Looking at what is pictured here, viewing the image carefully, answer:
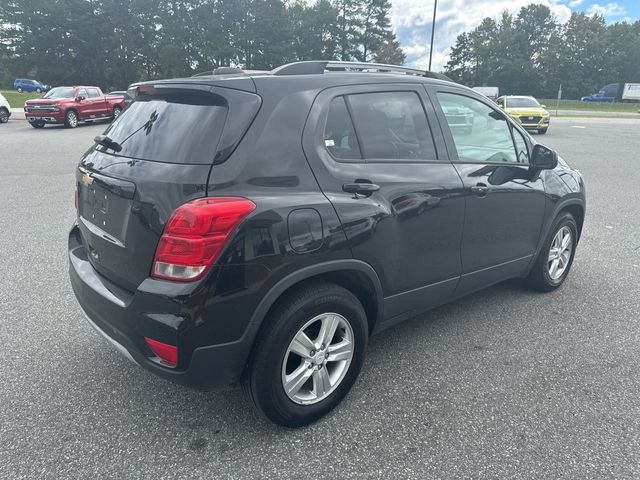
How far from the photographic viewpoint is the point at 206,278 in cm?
201

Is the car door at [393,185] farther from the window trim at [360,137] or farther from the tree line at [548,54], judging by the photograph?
the tree line at [548,54]

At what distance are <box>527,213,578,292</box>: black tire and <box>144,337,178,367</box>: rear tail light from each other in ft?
10.3

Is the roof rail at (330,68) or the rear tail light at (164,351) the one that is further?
the roof rail at (330,68)

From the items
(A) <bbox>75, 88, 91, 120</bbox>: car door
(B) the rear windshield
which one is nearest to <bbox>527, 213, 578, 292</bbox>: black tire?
(B) the rear windshield

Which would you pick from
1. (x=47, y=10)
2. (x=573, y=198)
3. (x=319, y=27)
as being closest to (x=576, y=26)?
(x=319, y=27)

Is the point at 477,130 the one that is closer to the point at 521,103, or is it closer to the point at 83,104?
the point at 83,104

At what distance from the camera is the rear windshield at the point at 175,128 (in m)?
→ 2.16

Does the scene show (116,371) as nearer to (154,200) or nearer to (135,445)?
(135,445)

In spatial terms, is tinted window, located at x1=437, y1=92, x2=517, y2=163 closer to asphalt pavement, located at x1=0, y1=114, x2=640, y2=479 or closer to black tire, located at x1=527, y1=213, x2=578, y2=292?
black tire, located at x1=527, y1=213, x2=578, y2=292

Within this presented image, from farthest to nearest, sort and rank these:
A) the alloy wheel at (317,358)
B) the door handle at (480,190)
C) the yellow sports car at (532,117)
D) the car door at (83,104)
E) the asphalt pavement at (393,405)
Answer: the yellow sports car at (532,117) → the car door at (83,104) → the door handle at (480,190) → the alloy wheel at (317,358) → the asphalt pavement at (393,405)

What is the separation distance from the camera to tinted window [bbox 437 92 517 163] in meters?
3.13

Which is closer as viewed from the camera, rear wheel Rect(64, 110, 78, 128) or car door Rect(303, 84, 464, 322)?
car door Rect(303, 84, 464, 322)

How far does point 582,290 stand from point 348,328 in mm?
2820

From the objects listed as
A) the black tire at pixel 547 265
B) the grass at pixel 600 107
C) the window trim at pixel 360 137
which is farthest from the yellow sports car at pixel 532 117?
the grass at pixel 600 107
